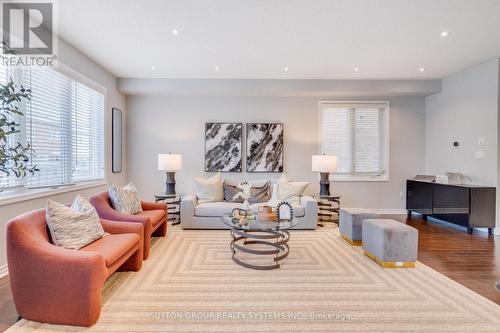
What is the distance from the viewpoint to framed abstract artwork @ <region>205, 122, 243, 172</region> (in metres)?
→ 5.22

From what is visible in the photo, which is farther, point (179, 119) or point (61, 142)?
point (179, 119)

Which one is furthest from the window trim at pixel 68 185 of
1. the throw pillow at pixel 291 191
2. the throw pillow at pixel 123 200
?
the throw pillow at pixel 291 191

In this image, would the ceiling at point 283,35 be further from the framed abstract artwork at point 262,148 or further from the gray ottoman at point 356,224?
the gray ottoman at point 356,224

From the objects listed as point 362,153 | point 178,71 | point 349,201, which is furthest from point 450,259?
point 178,71

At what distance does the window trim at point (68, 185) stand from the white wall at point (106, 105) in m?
0.04

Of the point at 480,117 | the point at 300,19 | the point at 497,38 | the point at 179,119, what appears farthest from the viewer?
the point at 179,119

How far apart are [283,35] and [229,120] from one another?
93.3 inches

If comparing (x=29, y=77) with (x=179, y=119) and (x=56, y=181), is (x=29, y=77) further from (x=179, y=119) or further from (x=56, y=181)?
(x=179, y=119)

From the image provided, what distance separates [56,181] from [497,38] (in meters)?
6.33

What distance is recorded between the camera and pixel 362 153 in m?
5.41

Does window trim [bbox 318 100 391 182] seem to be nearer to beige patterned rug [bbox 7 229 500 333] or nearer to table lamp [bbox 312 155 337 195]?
table lamp [bbox 312 155 337 195]

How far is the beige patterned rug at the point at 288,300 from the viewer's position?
181 cm

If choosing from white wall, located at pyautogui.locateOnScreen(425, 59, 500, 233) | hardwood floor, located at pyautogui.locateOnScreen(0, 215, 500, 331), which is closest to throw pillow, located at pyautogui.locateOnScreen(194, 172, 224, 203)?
hardwood floor, located at pyautogui.locateOnScreen(0, 215, 500, 331)

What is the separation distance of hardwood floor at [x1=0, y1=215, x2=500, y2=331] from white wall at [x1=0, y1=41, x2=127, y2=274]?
650mm
